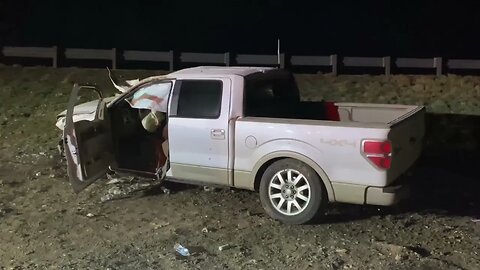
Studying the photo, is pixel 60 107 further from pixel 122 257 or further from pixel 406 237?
pixel 406 237

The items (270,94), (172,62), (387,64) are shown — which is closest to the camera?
(270,94)

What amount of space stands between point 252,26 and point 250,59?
34.5 feet

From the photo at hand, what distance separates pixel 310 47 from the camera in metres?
25.0

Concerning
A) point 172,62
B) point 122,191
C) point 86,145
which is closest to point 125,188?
point 122,191

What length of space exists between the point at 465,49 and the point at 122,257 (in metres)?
21.4

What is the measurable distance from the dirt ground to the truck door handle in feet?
2.93

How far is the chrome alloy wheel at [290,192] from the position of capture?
6.27 metres

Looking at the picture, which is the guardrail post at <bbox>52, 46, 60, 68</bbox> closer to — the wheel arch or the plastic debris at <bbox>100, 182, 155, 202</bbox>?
the plastic debris at <bbox>100, 182, 155, 202</bbox>

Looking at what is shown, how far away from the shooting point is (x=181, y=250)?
5.73 m

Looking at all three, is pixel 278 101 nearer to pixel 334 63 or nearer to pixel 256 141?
pixel 256 141

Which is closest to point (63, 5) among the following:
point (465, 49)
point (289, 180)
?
point (465, 49)

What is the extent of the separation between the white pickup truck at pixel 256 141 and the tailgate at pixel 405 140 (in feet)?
0.04

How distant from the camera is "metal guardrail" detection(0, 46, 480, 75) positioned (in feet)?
→ 49.9

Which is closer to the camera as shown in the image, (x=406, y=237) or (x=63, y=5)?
(x=406, y=237)
